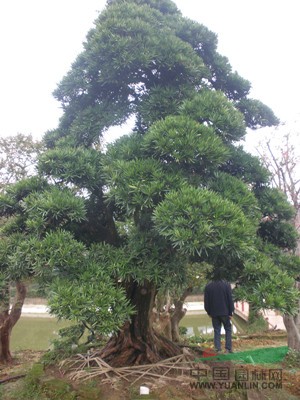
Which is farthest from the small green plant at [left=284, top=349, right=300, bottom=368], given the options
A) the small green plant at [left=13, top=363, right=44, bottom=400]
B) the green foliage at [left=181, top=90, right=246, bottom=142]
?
the green foliage at [left=181, top=90, right=246, bottom=142]

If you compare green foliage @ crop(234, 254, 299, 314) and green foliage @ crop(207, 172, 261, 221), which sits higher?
green foliage @ crop(207, 172, 261, 221)

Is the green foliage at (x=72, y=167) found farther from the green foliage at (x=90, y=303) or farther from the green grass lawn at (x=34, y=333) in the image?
the green grass lawn at (x=34, y=333)

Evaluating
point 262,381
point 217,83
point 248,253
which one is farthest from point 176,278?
point 217,83

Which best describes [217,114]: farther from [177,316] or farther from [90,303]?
[177,316]

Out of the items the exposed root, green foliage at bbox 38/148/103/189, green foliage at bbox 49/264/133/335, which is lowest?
the exposed root

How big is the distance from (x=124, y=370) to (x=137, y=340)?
1.44ft

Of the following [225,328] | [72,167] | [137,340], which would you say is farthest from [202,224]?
[225,328]

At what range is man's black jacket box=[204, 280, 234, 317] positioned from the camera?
13.2 ft

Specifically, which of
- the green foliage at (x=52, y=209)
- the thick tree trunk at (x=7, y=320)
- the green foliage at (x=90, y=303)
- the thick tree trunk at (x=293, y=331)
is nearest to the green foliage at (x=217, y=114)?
the green foliage at (x=52, y=209)

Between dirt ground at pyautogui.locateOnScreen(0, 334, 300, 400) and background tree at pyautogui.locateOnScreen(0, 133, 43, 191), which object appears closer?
dirt ground at pyautogui.locateOnScreen(0, 334, 300, 400)

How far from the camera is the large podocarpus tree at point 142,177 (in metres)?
2.04

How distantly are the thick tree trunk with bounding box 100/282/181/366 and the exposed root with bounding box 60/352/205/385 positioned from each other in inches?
7.6

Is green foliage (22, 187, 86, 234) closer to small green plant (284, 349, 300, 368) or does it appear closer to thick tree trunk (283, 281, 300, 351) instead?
small green plant (284, 349, 300, 368)

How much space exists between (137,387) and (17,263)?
4.68 ft
